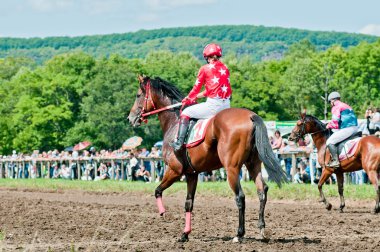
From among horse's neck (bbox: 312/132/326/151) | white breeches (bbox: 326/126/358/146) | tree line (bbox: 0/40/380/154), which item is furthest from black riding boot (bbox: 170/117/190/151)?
tree line (bbox: 0/40/380/154)

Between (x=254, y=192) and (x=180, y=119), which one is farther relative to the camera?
(x=254, y=192)

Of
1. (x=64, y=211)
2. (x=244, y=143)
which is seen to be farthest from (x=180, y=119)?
(x=64, y=211)

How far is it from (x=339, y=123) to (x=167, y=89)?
543 centimetres

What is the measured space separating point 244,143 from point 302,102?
81218 mm

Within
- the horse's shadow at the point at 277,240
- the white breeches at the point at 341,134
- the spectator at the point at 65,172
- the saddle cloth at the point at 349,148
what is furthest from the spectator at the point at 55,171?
the horse's shadow at the point at 277,240

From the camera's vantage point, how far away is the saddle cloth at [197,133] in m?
11.5

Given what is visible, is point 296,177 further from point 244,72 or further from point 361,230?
point 244,72

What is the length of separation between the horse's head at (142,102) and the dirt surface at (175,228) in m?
1.58

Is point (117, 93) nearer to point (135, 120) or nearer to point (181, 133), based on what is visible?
point (135, 120)

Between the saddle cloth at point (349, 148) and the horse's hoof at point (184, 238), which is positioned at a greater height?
the saddle cloth at point (349, 148)

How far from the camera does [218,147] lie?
11.1 metres

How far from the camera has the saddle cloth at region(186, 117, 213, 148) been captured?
37.8ft

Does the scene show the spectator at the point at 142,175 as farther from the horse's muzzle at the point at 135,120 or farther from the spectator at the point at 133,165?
the horse's muzzle at the point at 135,120

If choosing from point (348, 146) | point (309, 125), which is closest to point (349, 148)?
point (348, 146)
